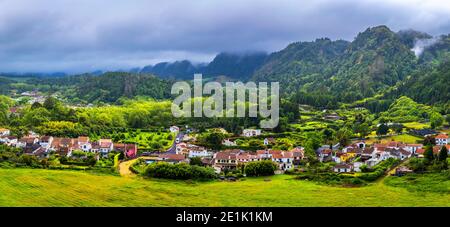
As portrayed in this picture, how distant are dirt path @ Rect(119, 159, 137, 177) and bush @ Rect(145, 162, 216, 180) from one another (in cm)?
191

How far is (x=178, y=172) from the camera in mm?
41031

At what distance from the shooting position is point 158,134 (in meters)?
69.6

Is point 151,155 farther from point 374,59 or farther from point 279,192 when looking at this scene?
point 374,59

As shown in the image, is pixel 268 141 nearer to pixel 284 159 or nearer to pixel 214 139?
pixel 214 139

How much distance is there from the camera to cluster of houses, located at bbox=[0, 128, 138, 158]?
170ft

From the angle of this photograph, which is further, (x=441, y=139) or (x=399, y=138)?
(x=399, y=138)

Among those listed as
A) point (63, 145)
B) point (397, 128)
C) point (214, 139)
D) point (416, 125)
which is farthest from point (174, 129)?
point (416, 125)

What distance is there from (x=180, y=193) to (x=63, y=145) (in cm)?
2310

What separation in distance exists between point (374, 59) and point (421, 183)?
124 metres

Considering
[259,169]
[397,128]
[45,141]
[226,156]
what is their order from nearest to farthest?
[259,169] < [226,156] < [45,141] < [397,128]

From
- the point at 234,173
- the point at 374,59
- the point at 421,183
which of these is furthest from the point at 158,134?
the point at 374,59

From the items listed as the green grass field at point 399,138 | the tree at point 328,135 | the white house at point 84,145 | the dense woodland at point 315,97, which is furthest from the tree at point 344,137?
the white house at point 84,145

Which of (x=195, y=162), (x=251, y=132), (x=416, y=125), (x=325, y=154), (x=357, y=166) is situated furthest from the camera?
(x=416, y=125)

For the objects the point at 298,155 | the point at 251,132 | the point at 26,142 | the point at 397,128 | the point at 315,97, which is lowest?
the point at 298,155
